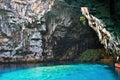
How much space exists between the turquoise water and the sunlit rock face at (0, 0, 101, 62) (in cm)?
332

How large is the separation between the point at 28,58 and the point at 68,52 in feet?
12.7

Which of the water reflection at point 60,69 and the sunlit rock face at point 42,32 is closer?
the water reflection at point 60,69

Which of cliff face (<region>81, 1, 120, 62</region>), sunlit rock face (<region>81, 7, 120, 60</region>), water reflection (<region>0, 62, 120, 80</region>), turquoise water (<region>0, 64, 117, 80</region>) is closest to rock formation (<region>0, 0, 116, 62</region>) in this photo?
water reflection (<region>0, 62, 120, 80</region>)

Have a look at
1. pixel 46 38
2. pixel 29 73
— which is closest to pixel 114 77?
pixel 29 73

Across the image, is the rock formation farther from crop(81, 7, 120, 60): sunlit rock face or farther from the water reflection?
crop(81, 7, 120, 60): sunlit rock face

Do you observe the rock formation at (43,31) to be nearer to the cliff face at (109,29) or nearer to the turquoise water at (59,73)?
the cliff face at (109,29)

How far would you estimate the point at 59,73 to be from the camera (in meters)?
18.2

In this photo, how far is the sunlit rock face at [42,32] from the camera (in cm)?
2377

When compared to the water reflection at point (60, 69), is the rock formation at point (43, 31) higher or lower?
higher

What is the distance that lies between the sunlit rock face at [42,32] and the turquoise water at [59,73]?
10.9 ft

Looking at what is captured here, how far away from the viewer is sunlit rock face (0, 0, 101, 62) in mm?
23766

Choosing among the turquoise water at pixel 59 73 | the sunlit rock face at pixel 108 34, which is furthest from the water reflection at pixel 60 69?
the sunlit rock face at pixel 108 34

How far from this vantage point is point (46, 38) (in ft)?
79.4

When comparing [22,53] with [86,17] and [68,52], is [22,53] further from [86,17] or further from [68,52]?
[86,17]
